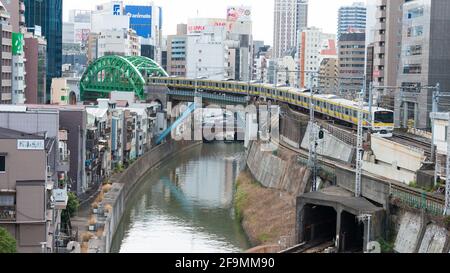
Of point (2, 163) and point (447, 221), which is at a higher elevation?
point (2, 163)

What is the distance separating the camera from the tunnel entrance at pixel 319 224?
1481cm

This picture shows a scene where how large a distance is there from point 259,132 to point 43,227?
18698 mm

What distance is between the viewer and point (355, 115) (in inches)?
868

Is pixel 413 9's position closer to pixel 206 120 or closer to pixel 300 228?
pixel 300 228

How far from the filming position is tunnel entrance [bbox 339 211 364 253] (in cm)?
1365

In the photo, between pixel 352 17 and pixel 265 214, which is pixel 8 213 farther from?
pixel 352 17

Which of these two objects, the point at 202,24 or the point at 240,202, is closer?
the point at 240,202

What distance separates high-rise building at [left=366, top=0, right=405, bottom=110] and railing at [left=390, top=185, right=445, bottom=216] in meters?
16.4

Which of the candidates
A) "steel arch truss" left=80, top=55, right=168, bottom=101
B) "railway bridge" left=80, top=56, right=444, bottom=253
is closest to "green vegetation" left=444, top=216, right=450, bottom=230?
"railway bridge" left=80, top=56, right=444, bottom=253

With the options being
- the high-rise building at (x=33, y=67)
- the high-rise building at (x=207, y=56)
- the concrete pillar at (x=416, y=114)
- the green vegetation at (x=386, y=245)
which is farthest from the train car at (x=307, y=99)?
the high-rise building at (x=207, y=56)

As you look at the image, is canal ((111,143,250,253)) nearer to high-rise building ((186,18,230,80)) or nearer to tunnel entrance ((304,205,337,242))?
tunnel entrance ((304,205,337,242))

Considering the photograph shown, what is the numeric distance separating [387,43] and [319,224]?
16.2 meters

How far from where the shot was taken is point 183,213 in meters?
19.2

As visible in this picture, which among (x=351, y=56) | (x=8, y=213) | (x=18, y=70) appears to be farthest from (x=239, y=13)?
(x=8, y=213)
